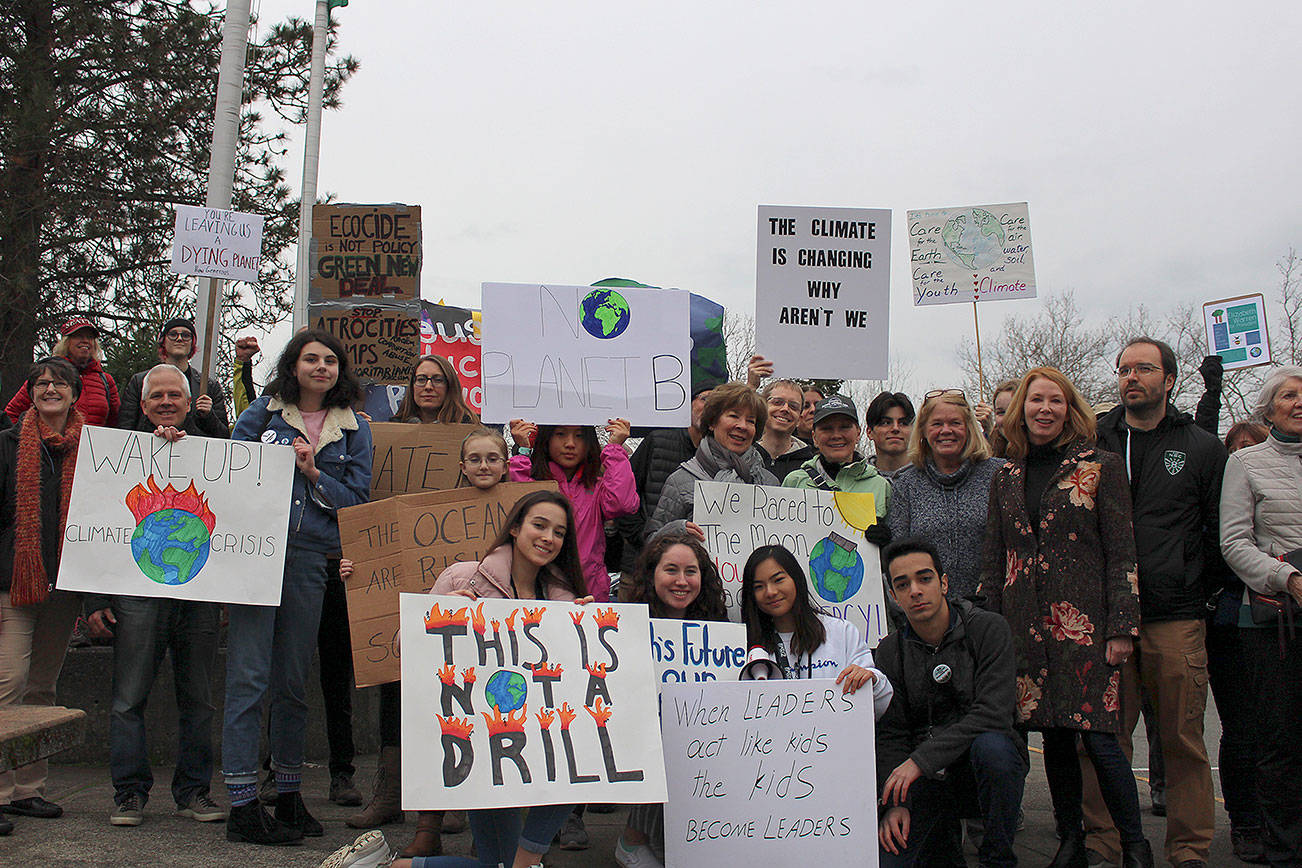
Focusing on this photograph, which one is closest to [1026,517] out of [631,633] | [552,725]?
[631,633]

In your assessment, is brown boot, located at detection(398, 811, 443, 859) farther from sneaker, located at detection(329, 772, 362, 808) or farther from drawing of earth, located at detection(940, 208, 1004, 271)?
drawing of earth, located at detection(940, 208, 1004, 271)

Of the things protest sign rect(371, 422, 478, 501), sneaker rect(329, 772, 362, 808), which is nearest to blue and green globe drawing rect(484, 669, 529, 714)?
protest sign rect(371, 422, 478, 501)

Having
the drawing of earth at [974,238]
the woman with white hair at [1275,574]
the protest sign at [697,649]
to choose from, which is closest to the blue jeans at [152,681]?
the protest sign at [697,649]

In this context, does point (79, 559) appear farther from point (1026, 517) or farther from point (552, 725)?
point (1026, 517)

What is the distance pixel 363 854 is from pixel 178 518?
165 cm

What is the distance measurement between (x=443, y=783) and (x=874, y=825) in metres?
1.58

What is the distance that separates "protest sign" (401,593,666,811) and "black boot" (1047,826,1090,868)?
1835 mm

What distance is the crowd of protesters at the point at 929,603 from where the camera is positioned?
13.9 ft

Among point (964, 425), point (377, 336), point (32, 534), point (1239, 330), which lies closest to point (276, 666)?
point (32, 534)

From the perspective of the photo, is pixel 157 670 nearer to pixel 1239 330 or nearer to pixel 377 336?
pixel 377 336

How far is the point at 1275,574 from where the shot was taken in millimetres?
4305

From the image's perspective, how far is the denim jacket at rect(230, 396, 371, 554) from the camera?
4688mm

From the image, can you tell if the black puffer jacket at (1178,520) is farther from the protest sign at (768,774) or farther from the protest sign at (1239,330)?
the protest sign at (1239,330)

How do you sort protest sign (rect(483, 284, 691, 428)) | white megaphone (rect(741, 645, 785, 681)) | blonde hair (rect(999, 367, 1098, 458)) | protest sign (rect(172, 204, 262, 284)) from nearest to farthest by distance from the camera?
white megaphone (rect(741, 645, 785, 681)) → blonde hair (rect(999, 367, 1098, 458)) → protest sign (rect(483, 284, 691, 428)) → protest sign (rect(172, 204, 262, 284))
